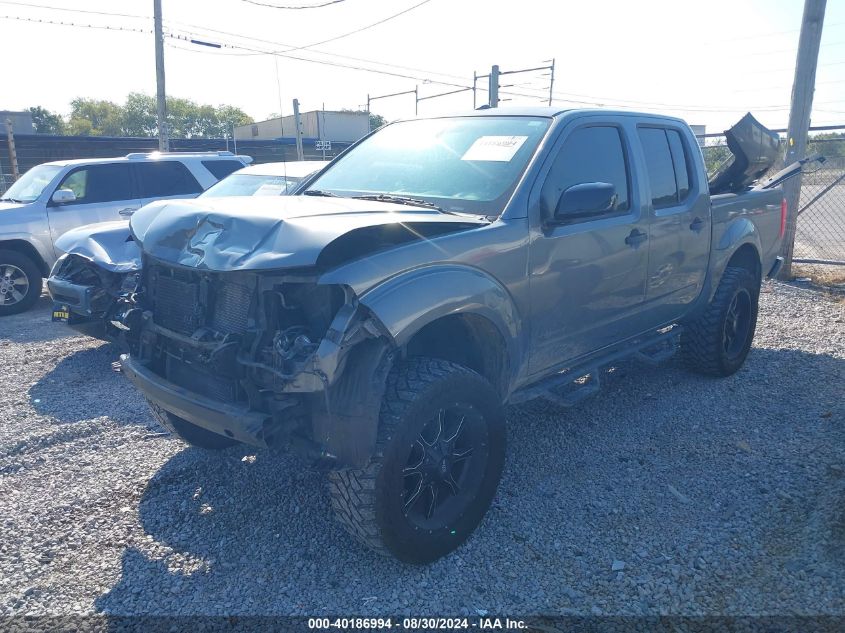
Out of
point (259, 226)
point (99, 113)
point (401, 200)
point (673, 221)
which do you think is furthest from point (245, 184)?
point (99, 113)

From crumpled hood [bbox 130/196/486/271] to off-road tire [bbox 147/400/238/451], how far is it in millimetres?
1036

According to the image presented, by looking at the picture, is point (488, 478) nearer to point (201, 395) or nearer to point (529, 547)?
point (529, 547)

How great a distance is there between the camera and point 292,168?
7688mm

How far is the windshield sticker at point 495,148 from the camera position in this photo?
11.9 ft

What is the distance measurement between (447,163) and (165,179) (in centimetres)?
682

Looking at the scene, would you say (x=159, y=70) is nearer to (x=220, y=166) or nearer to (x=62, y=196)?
(x=220, y=166)

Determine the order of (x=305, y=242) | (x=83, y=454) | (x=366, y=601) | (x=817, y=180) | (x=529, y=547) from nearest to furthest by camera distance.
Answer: (x=305, y=242) < (x=366, y=601) < (x=529, y=547) < (x=83, y=454) < (x=817, y=180)

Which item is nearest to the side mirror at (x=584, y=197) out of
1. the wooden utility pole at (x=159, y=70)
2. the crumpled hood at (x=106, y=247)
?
the crumpled hood at (x=106, y=247)

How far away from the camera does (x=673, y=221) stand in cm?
448

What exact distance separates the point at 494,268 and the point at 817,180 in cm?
1173

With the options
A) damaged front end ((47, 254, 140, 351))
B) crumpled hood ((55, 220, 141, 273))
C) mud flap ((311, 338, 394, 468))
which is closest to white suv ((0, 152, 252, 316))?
crumpled hood ((55, 220, 141, 273))

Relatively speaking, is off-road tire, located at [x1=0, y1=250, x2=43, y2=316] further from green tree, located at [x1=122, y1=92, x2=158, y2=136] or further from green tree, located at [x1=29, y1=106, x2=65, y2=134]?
green tree, located at [x1=122, y1=92, x2=158, y2=136]

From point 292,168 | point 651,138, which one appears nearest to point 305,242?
point 651,138

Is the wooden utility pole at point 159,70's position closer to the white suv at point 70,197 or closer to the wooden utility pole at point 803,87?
the white suv at point 70,197
